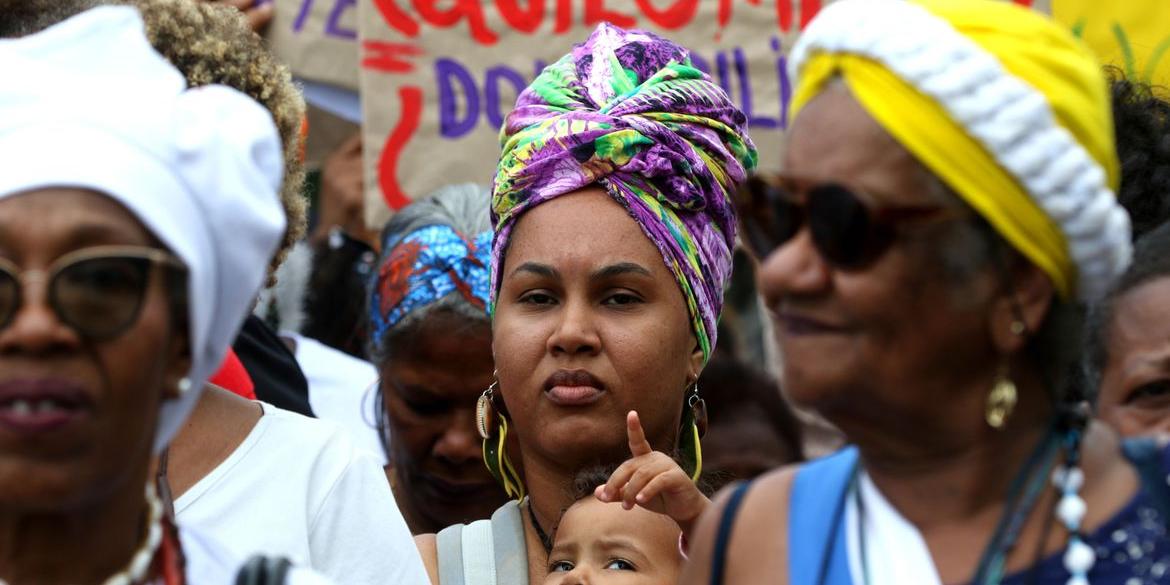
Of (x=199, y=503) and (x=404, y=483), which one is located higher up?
(x=199, y=503)

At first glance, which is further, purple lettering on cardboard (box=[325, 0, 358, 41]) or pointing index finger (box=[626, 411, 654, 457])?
purple lettering on cardboard (box=[325, 0, 358, 41])

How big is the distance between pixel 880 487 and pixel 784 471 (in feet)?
0.51

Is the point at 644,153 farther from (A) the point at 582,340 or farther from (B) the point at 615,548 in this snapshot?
(B) the point at 615,548

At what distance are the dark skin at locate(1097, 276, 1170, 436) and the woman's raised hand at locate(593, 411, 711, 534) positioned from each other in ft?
2.75

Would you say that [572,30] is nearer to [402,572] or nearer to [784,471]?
[402,572]

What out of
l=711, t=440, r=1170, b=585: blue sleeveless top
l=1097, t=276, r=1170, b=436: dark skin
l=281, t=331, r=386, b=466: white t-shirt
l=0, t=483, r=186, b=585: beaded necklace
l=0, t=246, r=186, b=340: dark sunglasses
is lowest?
l=281, t=331, r=386, b=466: white t-shirt

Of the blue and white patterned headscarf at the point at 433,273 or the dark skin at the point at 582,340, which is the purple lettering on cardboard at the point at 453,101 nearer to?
the blue and white patterned headscarf at the point at 433,273

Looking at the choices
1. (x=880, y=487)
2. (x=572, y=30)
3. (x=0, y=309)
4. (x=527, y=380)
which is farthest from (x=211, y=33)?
(x=572, y=30)

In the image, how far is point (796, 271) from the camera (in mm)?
2348

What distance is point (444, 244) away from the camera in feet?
15.6

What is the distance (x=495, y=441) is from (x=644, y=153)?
2.25 feet

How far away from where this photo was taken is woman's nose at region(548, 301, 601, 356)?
3.54 m

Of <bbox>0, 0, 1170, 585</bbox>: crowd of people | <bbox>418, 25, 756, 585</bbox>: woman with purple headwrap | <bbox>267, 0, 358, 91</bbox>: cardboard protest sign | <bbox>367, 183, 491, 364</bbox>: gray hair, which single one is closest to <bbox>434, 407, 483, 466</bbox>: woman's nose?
<bbox>367, 183, 491, 364</bbox>: gray hair

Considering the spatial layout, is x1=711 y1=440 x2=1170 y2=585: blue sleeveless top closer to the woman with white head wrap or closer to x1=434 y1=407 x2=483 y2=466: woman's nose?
the woman with white head wrap
